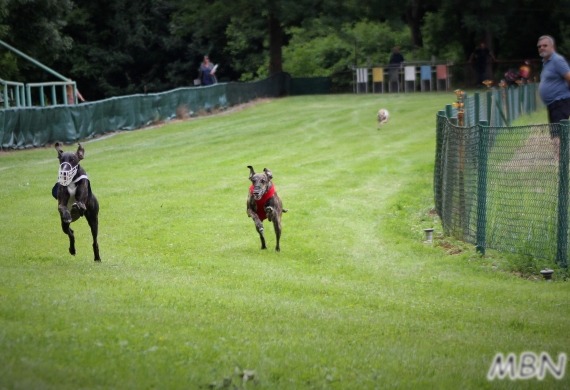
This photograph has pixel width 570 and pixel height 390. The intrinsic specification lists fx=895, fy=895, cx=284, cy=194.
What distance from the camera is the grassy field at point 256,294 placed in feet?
22.7

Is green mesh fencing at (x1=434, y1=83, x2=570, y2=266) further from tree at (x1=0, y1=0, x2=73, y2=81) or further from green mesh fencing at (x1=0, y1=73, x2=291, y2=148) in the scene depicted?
tree at (x1=0, y1=0, x2=73, y2=81)

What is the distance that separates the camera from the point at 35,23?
166ft

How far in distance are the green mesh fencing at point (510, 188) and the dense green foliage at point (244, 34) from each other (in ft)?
111

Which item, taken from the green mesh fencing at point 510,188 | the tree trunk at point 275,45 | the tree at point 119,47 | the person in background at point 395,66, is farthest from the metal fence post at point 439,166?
the tree at point 119,47

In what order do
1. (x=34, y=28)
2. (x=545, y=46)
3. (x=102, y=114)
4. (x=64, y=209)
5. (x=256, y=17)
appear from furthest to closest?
(x=256, y=17) → (x=34, y=28) → (x=102, y=114) → (x=545, y=46) → (x=64, y=209)

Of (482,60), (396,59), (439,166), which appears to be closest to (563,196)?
(439,166)

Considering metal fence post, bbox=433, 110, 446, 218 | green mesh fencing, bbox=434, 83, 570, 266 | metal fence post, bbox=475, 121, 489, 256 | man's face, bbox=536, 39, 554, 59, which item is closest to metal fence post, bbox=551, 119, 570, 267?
green mesh fencing, bbox=434, 83, 570, 266

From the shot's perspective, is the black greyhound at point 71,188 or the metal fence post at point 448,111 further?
the metal fence post at point 448,111

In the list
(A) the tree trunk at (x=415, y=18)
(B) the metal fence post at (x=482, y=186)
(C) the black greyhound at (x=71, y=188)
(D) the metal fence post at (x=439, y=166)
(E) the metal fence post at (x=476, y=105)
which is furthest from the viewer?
(A) the tree trunk at (x=415, y=18)

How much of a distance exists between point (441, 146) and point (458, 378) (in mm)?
10156

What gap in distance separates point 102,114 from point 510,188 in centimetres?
2700

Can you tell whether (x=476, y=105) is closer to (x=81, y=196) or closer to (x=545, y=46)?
(x=545, y=46)

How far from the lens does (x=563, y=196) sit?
1175cm

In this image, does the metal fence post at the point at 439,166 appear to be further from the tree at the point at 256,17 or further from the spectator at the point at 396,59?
the tree at the point at 256,17
